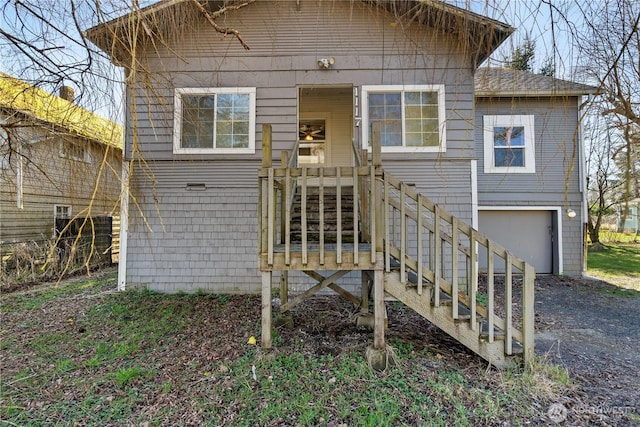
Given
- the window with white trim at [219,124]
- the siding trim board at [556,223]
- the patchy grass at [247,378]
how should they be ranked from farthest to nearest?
the siding trim board at [556,223], the window with white trim at [219,124], the patchy grass at [247,378]

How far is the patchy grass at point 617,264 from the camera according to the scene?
8539 mm

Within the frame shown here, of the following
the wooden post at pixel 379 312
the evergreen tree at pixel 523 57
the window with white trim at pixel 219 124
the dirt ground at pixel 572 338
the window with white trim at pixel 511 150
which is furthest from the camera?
the window with white trim at pixel 511 150

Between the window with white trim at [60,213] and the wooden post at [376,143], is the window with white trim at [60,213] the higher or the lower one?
the lower one

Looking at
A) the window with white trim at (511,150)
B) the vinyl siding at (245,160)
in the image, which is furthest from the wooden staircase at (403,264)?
the window with white trim at (511,150)

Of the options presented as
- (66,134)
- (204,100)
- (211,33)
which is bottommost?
(66,134)

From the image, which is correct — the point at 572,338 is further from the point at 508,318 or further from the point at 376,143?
the point at 376,143

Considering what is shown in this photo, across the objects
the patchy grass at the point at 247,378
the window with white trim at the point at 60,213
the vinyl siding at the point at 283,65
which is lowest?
the patchy grass at the point at 247,378

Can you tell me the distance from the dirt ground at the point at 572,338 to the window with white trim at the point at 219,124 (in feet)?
11.2

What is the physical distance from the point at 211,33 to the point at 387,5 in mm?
4957

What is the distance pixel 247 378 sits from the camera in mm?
3338

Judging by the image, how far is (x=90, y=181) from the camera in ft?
13.3

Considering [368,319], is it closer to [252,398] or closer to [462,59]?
[252,398]

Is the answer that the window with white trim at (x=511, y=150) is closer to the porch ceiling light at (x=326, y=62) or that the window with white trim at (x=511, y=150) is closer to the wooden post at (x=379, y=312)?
the porch ceiling light at (x=326, y=62)

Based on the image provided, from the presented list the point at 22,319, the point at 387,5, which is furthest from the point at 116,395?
the point at 387,5
